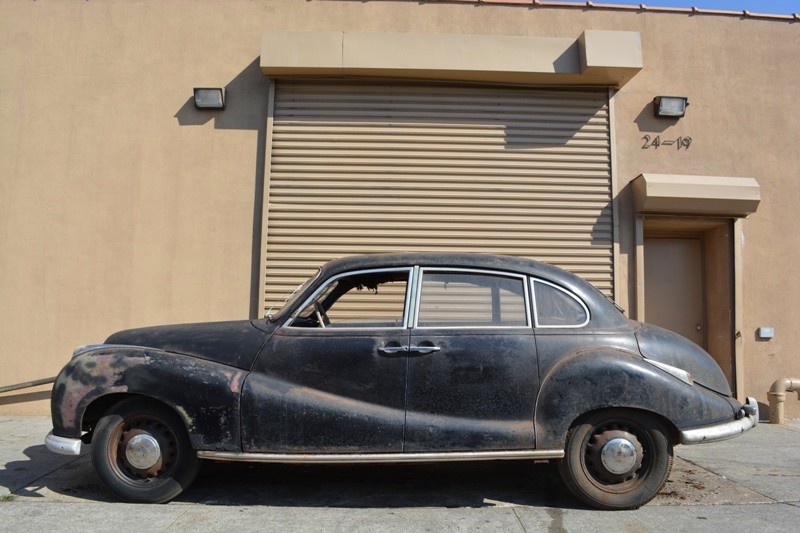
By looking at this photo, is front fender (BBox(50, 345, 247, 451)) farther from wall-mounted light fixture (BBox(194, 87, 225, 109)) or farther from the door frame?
the door frame

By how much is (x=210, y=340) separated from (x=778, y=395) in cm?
644

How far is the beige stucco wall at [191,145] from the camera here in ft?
23.7

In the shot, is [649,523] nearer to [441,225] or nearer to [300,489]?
[300,489]

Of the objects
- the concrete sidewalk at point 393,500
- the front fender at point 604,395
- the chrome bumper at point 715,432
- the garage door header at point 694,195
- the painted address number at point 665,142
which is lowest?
the concrete sidewalk at point 393,500

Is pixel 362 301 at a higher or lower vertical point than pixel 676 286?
lower

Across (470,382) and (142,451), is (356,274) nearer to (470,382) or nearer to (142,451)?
(470,382)

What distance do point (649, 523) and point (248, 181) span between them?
5566 millimetres

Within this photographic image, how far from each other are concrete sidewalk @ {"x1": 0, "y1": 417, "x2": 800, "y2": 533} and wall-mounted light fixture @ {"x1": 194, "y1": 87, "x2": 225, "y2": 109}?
416 cm

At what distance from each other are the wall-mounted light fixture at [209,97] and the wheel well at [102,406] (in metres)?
4.24

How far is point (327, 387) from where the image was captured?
413 cm

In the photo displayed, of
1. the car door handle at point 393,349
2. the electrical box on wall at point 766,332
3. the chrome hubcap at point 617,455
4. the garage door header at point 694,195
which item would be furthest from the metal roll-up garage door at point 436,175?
the chrome hubcap at point 617,455

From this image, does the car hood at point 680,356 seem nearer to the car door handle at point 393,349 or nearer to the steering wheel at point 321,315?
the car door handle at point 393,349

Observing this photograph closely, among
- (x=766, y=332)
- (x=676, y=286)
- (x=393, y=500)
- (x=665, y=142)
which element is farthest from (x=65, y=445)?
(x=766, y=332)

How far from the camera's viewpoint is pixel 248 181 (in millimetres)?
7379
